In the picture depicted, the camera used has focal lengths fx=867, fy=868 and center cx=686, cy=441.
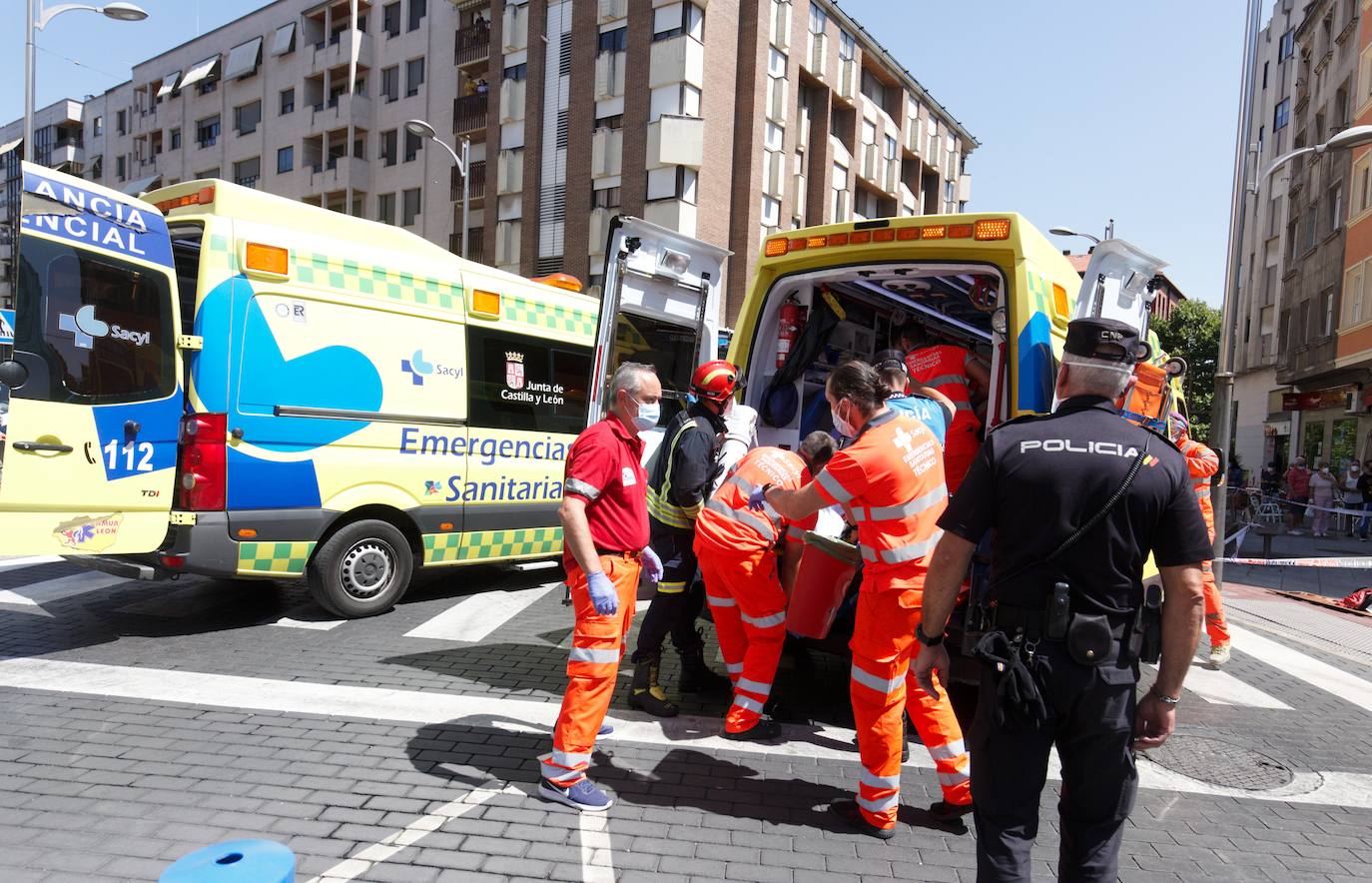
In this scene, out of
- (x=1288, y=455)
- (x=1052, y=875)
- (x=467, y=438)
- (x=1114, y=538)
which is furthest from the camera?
(x=1288, y=455)

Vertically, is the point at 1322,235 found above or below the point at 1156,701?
above

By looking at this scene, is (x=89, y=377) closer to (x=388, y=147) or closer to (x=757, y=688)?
(x=757, y=688)

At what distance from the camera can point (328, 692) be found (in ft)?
15.5

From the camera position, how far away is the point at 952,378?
5.45m

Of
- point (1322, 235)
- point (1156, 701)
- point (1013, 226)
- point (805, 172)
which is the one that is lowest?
point (1156, 701)

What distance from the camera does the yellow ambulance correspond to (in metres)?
5.02

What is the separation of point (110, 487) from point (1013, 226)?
533cm

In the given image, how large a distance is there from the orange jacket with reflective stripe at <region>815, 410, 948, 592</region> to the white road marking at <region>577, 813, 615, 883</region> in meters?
1.39

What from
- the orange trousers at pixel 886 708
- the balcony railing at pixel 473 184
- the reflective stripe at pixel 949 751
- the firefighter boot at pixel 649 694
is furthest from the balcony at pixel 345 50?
the reflective stripe at pixel 949 751

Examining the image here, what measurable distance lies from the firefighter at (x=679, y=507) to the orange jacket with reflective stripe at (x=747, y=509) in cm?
26

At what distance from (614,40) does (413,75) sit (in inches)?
385

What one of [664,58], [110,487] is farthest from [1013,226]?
[664,58]

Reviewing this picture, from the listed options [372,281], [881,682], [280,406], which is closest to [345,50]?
[372,281]

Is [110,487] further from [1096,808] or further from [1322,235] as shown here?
[1322,235]
